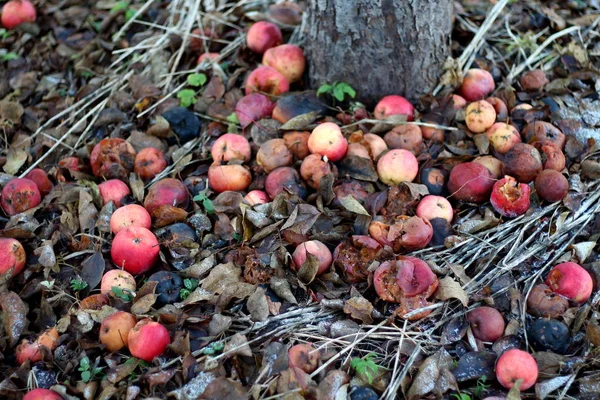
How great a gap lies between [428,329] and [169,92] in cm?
250

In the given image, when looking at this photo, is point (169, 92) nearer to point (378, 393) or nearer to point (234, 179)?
point (234, 179)

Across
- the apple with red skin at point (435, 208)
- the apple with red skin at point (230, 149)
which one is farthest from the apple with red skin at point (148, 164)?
the apple with red skin at point (435, 208)

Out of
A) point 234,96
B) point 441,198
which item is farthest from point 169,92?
point 441,198

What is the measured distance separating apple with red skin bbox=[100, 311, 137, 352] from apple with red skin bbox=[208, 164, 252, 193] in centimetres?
95

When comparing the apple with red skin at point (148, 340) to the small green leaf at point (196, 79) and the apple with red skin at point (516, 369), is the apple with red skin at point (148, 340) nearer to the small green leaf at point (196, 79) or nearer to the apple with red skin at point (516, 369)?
the apple with red skin at point (516, 369)

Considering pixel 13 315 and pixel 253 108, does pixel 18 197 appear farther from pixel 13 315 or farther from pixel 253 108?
pixel 253 108

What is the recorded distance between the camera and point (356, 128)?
145 inches

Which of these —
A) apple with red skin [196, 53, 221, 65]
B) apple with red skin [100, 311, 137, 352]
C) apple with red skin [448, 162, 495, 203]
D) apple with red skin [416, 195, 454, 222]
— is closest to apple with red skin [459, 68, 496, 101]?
apple with red skin [448, 162, 495, 203]

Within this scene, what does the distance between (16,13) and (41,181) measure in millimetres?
1956

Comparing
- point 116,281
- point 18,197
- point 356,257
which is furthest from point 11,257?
point 356,257

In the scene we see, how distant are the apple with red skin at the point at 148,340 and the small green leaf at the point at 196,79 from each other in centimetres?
196

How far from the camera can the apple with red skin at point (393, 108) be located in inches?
145

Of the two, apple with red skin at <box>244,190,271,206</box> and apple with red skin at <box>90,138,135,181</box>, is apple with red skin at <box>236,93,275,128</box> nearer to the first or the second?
apple with red skin at <box>244,190,271,206</box>

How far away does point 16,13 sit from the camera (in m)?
4.75
